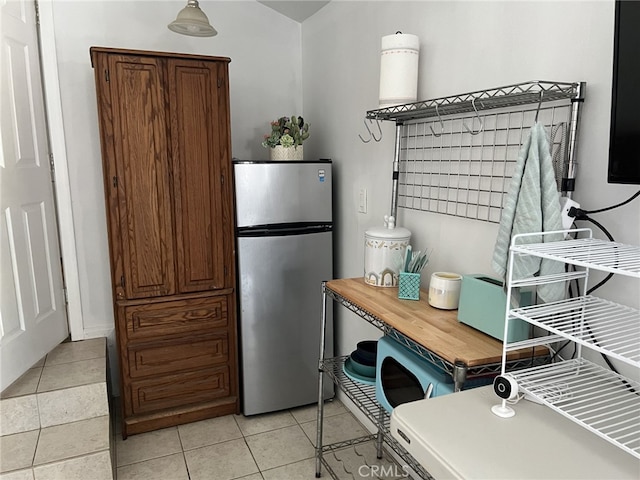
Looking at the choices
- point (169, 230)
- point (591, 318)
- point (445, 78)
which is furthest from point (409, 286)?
point (169, 230)

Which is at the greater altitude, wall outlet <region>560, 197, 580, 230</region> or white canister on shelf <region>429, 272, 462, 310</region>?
wall outlet <region>560, 197, 580, 230</region>

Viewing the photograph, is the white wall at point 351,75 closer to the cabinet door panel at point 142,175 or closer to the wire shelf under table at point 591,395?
the wire shelf under table at point 591,395

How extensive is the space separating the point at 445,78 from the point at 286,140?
1096mm

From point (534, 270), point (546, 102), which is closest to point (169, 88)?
point (546, 102)

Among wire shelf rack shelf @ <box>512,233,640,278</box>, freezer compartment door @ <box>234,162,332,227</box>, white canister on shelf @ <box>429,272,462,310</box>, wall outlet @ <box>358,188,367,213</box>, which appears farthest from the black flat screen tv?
freezer compartment door @ <box>234,162,332,227</box>

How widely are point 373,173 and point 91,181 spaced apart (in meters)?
1.68

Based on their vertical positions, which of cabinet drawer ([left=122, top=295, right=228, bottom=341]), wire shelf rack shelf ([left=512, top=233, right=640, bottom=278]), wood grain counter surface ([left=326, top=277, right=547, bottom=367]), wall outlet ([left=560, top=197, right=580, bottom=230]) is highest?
wall outlet ([left=560, top=197, right=580, bottom=230])

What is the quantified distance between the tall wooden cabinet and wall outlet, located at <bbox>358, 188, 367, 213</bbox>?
28.4 inches

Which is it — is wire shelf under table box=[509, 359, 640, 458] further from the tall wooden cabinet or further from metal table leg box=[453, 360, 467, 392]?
the tall wooden cabinet

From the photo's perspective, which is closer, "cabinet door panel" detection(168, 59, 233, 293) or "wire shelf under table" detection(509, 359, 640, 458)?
"wire shelf under table" detection(509, 359, 640, 458)

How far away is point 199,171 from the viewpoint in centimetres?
252

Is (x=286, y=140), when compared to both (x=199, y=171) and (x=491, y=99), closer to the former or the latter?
(x=199, y=171)

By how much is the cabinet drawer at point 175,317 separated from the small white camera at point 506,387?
6.08 ft

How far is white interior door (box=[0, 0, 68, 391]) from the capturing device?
2172 mm
